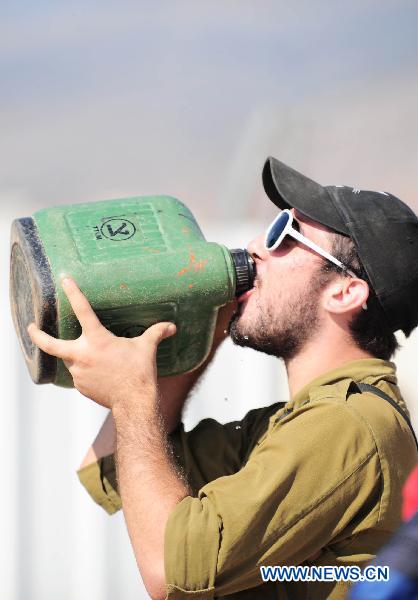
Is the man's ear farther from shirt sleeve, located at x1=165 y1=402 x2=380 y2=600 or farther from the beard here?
shirt sleeve, located at x1=165 y1=402 x2=380 y2=600

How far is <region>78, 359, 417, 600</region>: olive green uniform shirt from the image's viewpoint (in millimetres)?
1660

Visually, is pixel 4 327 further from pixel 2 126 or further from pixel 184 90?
pixel 184 90

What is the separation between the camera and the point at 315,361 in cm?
221

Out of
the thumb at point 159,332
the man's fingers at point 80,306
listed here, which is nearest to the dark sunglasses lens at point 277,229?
the thumb at point 159,332

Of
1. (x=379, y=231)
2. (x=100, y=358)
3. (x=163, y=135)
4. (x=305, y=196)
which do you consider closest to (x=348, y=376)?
(x=379, y=231)

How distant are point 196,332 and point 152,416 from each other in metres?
0.29

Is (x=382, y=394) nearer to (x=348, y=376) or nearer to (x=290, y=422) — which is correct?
(x=348, y=376)

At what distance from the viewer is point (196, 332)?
2068mm

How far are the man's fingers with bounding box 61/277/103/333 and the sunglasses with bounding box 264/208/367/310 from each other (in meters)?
0.55

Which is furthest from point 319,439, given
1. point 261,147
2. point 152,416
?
point 261,147

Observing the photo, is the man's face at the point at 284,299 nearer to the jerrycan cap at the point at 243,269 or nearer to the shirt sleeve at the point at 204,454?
the jerrycan cap at the point at 243,269

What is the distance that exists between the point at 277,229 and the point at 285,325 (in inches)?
9.3

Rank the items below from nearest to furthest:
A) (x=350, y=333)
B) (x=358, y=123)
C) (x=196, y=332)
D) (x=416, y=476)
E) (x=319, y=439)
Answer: (x=416, y=476) < (x=319, y=439) < (x=196, y=332) < (x=350, y=333) < (x=358, y=123)

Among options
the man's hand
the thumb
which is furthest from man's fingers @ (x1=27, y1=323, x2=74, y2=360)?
the thumb
